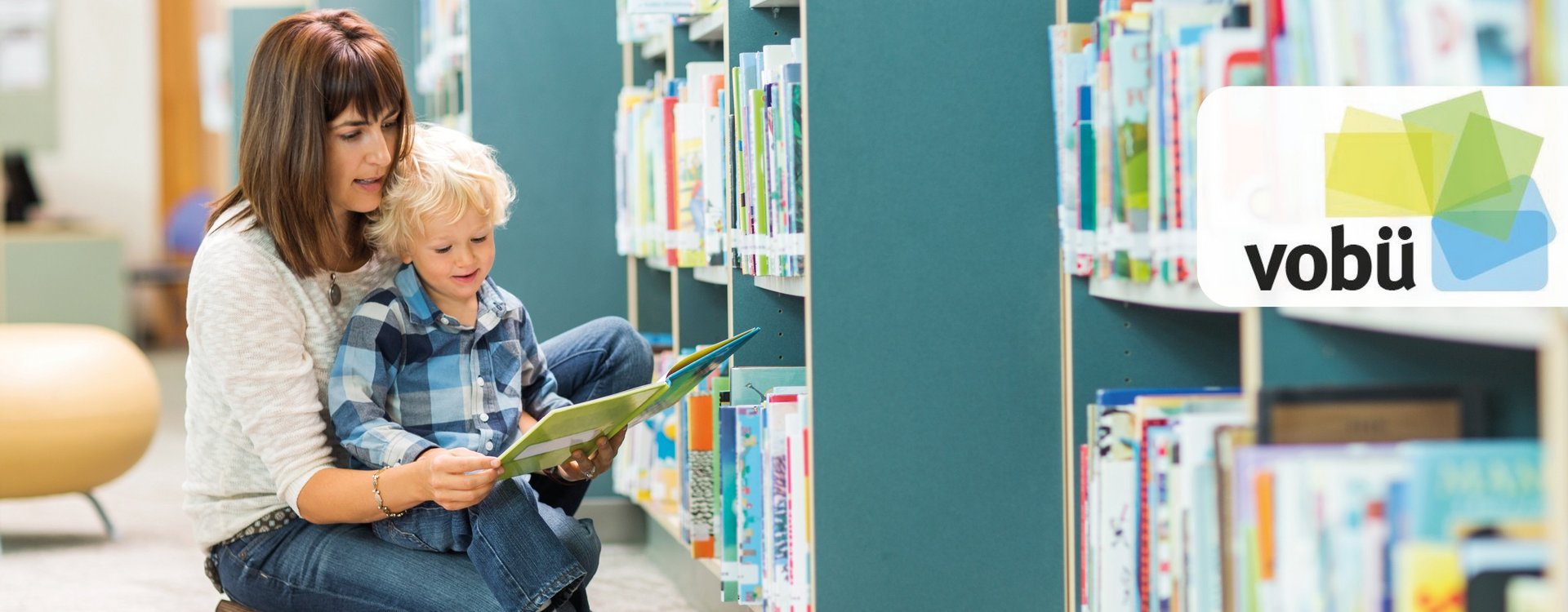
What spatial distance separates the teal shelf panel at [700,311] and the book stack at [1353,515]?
128 cm

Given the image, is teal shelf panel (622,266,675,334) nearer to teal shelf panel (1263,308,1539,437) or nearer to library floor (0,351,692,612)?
library floor (0,351,692,612)

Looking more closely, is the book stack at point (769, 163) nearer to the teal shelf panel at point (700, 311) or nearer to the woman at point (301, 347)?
the woman at point (301, 347)

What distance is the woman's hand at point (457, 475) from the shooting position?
1572 mm

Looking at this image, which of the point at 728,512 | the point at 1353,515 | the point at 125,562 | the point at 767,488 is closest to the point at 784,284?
the point at 767,488

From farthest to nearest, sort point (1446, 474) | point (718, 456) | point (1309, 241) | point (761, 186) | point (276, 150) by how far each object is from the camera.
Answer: point (718, 456), point (761, 186), point (276, 150), point (1309, 241), point (1446, 474)

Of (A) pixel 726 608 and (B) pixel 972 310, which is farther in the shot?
(A) pixel 726 608

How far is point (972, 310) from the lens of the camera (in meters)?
1.53

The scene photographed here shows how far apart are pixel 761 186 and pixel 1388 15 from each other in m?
0.96

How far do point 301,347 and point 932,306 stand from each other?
722 millimetres

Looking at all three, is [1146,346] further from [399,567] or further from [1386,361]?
[399,567]

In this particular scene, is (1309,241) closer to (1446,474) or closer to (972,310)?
(1446,474)

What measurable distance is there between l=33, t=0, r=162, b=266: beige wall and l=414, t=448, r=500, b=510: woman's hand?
22.0ft

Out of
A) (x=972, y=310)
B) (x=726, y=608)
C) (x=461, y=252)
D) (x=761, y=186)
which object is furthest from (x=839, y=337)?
(x=726, y=608)

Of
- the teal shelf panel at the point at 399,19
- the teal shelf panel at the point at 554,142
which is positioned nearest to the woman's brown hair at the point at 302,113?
the teal shelf panel at the point at 554,142
